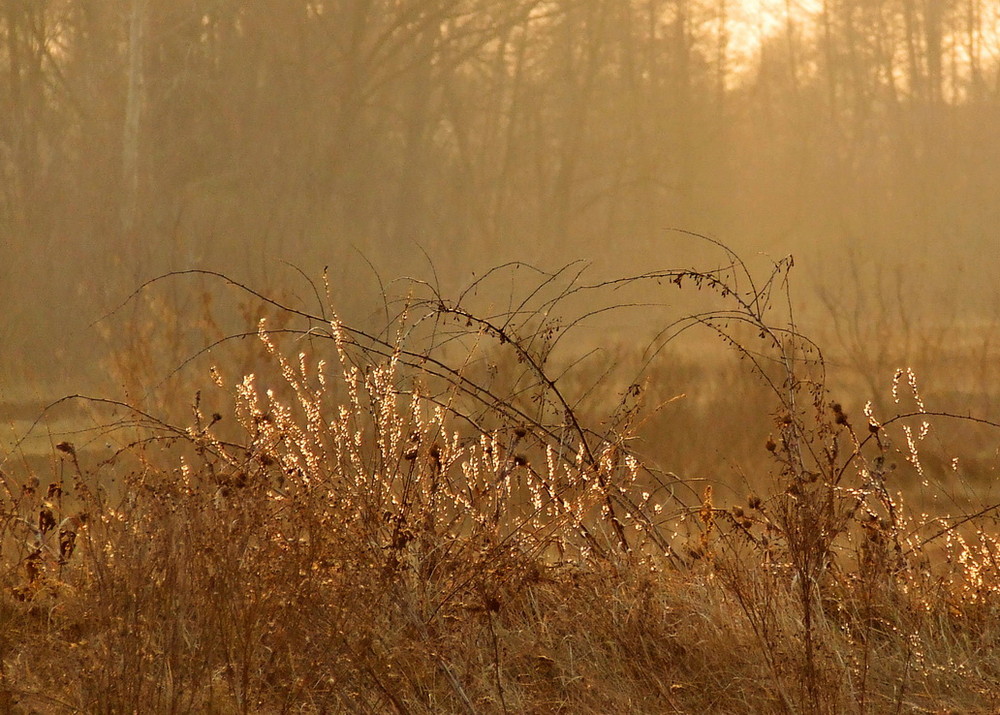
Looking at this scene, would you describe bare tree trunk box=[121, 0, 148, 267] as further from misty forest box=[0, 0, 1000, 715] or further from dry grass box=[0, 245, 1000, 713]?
dry grass box=[0, 245, 1000, 713]

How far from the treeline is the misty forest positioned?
3 centimetres

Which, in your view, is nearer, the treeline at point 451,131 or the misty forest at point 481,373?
the misty forest at point 481,373

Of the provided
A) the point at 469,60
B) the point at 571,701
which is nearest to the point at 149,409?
the point at 571,701

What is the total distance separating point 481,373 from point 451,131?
3214 mm

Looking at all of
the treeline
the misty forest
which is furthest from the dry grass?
the treeline

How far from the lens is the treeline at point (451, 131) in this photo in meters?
9.12

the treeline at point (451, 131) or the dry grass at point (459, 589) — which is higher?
the treeline at point (451, 131)

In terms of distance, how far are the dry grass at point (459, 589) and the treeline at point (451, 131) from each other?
231 inches

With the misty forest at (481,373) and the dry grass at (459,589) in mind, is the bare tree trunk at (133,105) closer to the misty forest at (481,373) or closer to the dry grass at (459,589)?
the misty forest at (481,373)

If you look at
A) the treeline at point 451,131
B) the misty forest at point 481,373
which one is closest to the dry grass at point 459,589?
the misty forest at point 481,373

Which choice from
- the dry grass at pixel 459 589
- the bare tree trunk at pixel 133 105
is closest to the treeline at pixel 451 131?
the bare tree trunk at pixel 133 105

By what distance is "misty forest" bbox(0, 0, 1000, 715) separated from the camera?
242 centimetres

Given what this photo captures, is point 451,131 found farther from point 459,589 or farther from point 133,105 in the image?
point 459,589

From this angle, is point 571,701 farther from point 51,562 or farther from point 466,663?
point 51,562
